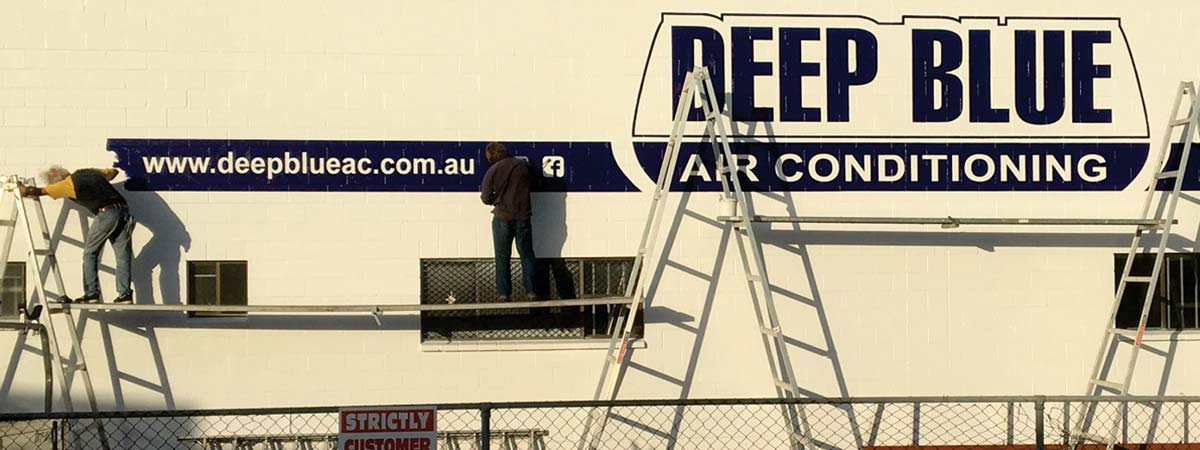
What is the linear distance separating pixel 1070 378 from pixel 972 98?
8.30ft

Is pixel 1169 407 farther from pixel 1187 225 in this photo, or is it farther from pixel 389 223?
pixel 389 223

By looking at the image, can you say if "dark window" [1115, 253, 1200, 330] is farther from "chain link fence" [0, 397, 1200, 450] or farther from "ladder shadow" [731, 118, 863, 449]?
"ladder shadow" [731, 118, 863, 449]

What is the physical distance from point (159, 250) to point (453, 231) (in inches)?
91.8

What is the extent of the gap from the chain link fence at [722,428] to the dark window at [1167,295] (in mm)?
730

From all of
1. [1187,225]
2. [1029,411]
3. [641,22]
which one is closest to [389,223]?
[641,22]

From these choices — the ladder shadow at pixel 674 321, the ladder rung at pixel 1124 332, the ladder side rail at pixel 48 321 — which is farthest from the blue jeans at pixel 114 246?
the ladder rung at pixel 1124 332

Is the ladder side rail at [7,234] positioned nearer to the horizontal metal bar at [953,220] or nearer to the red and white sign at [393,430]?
the red and white sign at [393,430]

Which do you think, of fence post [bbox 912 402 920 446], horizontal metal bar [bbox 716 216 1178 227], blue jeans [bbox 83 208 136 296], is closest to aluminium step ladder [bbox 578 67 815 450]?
horizontal metal bar [bbox 716 216 1178 227]

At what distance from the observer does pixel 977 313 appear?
32.3 feet

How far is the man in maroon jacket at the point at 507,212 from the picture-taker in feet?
30.3

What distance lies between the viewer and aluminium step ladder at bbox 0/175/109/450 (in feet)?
28.9

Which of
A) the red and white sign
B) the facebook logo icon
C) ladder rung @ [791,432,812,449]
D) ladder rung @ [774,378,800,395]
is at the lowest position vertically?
ladder rung @ [791,432,812,449]

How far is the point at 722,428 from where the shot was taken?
973cm

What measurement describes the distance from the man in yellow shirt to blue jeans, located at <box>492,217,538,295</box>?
9.36 ft
